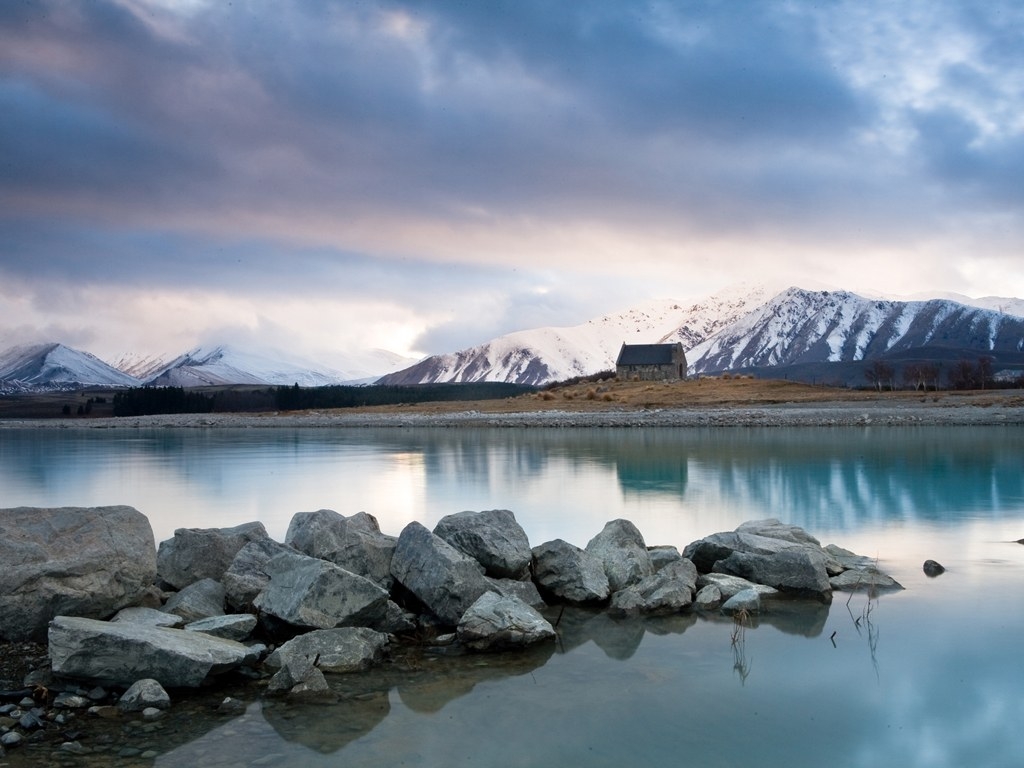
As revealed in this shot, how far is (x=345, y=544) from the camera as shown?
11.9 m

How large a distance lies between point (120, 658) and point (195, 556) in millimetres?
4034

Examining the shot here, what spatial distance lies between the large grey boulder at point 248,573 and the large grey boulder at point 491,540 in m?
2.36

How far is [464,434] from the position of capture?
6631cm

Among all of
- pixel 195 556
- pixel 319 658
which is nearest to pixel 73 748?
pixel 319 658

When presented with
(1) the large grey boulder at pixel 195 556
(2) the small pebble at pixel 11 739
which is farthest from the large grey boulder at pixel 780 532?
(2) the small pebble at pixel 11 739

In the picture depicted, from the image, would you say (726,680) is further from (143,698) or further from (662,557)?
(143,698)

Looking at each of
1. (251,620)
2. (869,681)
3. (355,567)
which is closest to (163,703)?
(251,620)

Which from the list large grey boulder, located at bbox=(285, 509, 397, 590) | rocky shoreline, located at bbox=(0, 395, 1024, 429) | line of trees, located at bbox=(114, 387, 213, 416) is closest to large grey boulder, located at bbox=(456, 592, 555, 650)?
large grey boulder, located at bbox=(285, 509, 397, 590)

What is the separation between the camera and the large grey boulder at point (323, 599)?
9.57 metres

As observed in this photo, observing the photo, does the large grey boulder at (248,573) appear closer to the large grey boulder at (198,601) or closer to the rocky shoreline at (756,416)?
the large grey boulder at (198,601)

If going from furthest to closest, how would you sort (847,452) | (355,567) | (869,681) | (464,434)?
(464,434) < (847,452) < (355,567) < (869,681)

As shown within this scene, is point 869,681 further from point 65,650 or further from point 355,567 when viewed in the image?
point 65,650

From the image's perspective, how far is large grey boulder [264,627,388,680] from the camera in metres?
8.81

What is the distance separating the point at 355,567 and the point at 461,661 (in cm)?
273
